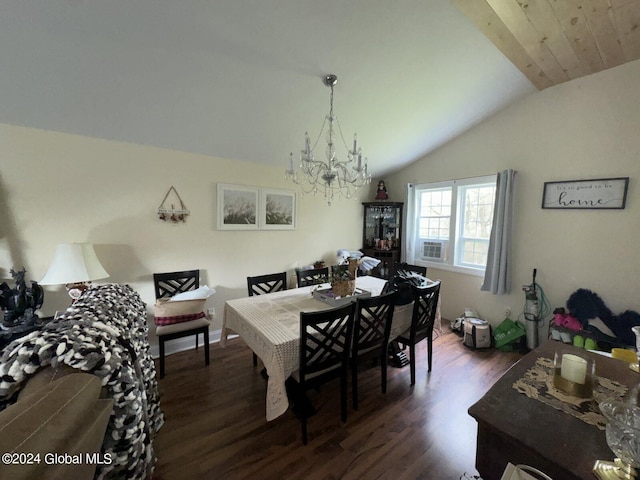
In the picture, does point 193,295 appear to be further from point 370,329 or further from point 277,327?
point 370,329

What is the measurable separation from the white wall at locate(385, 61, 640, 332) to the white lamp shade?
427cm

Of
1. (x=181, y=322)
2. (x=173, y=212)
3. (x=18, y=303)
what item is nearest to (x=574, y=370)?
(x=181, y=322)

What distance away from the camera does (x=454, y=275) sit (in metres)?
3.82

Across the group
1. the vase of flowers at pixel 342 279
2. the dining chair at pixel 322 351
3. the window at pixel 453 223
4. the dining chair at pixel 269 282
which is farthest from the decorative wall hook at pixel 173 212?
the window at pixel 453 223

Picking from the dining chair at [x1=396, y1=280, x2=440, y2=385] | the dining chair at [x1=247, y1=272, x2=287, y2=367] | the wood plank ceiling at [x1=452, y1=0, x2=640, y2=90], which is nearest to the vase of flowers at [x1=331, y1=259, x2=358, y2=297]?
the dining chair at [x1=396, y1=280, x2=440, y2=385]

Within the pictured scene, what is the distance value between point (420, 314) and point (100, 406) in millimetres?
2240

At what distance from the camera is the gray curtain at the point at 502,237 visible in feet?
10.2

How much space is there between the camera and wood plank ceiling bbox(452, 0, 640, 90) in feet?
5.98

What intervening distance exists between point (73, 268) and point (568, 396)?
3.12 m

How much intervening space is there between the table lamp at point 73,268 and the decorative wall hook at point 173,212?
724 mm

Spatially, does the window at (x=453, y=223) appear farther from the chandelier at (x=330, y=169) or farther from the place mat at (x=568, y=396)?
the place mat at (x=568, y=396)

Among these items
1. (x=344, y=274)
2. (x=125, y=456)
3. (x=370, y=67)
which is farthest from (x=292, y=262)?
(x=125, y=456)

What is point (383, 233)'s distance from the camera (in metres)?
4.60

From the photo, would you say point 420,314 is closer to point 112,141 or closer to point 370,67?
point 370,67
